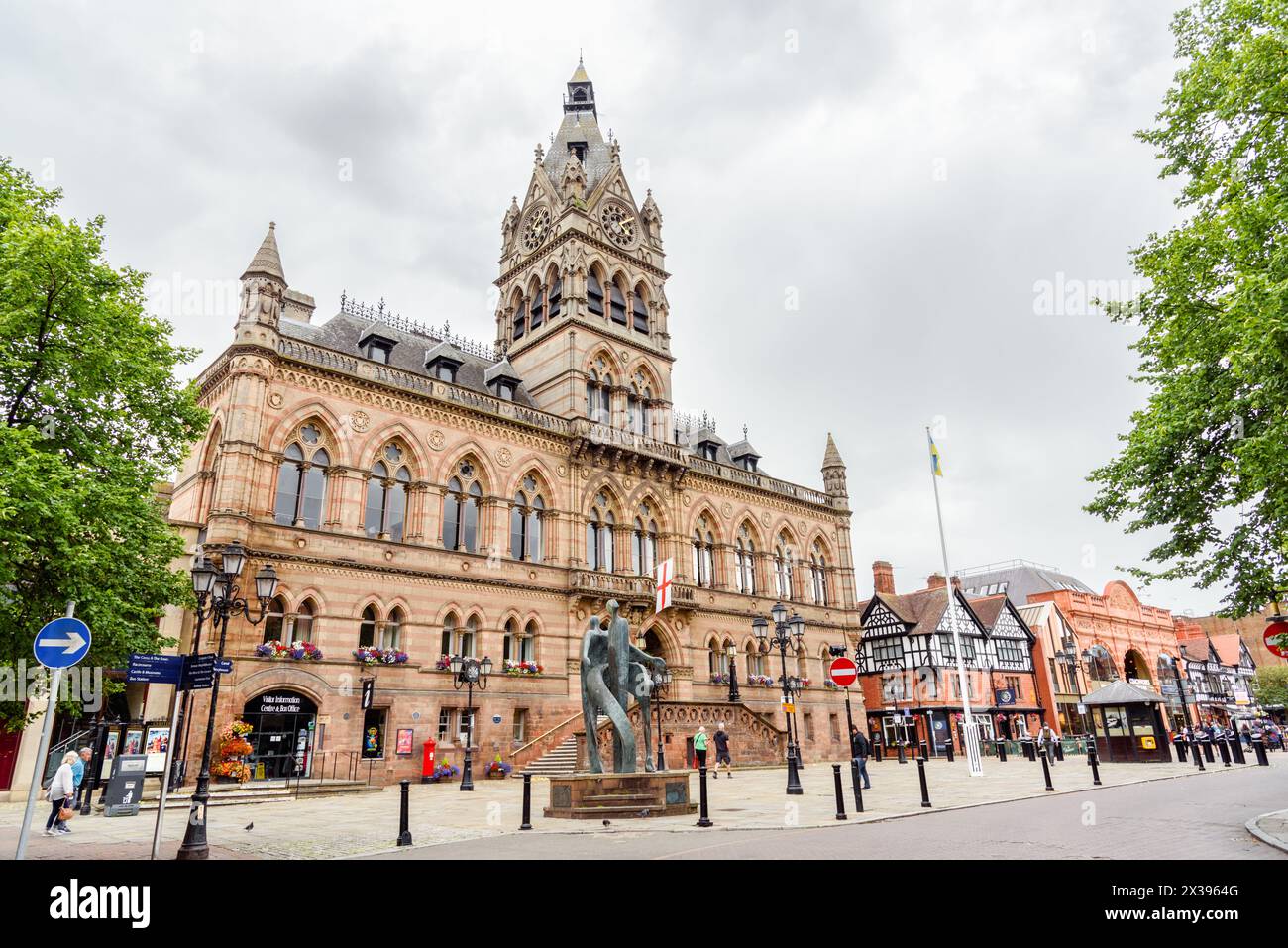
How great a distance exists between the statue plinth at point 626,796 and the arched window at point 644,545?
21068 mm

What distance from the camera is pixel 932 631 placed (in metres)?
50.7

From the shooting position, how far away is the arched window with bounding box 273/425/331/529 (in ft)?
87.1

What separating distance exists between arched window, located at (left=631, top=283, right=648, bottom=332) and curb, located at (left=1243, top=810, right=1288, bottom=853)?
107ft

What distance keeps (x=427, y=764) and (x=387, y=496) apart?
9477 mm

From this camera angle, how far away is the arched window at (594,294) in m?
38.9

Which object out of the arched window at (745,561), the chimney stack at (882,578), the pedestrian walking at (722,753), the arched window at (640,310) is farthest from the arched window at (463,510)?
the chimney stack at (882,578)

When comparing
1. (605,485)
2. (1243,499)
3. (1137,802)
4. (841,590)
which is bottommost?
(1137,802)

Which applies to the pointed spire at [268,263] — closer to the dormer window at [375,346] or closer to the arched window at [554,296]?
the dormer window at [375,346]

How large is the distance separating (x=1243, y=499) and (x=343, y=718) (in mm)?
Result: 24381

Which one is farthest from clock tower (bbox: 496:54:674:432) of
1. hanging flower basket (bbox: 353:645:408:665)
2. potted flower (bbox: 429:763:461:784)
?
potted flower (bbox: 429:763:461:784)

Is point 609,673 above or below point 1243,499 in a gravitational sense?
below

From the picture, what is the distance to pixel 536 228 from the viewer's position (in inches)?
1614
